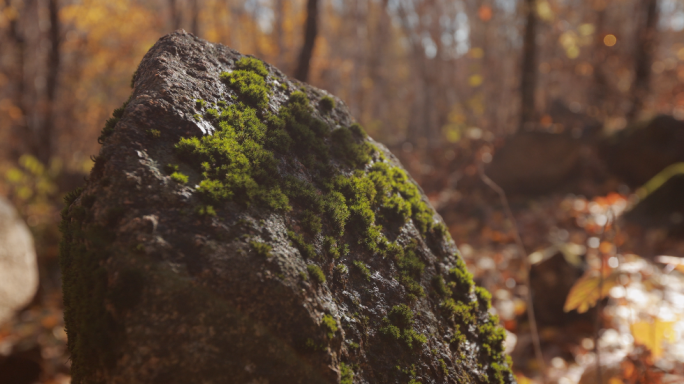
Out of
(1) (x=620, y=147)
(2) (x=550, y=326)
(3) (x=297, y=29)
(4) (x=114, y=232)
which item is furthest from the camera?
(3) (x=297, y=29)

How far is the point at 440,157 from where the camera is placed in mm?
10266

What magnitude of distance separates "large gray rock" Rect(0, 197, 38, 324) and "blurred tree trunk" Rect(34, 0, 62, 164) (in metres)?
4.14

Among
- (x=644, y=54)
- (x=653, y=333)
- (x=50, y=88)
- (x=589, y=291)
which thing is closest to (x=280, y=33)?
(x=50, y=88)

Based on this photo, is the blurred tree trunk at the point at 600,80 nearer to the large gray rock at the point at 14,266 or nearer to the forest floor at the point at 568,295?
the forest floor at the point at 568,295

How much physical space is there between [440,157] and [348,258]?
9367 millimetres

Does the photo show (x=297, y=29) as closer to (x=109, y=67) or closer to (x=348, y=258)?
(x=109, y=67)

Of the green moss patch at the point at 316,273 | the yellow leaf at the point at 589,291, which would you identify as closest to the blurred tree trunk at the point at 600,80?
the yellow leaf at the point at 589,291

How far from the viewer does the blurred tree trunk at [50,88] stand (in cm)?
827

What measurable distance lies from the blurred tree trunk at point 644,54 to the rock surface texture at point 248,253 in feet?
36.3

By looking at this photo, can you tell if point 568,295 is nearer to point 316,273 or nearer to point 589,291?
point 589,291

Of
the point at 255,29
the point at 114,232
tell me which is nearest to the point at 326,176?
the point at 114,232

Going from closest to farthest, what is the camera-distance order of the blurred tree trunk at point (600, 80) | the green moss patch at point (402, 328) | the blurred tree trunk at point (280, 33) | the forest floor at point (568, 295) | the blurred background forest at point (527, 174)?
1. the green moss patch at point (402, 328)
2. the forest floor at point (568, 295)
3. the blurred background forest at point (527, 174)
4. the blurred tree trunk at point (600, 80)
5. the blurred tree trunk at point (280, 33)

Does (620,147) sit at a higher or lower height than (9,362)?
higher

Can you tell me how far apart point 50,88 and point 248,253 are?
10.1m
